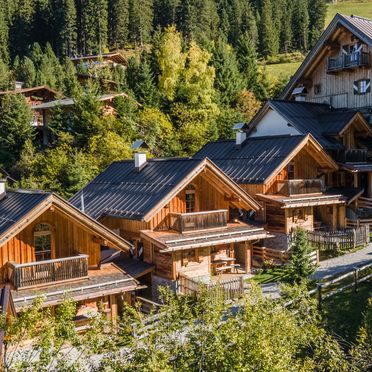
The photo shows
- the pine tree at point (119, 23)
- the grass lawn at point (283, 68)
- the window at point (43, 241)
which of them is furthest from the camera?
the pine tree at point (119, 23)

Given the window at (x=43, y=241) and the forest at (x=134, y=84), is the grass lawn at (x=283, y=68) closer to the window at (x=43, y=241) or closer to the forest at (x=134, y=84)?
the forest at (x=134, y=84)

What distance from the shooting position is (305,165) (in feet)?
106

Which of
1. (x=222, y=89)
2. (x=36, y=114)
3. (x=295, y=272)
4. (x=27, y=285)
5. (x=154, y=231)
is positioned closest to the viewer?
(x=27, y=285)

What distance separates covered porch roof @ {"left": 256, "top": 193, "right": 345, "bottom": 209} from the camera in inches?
1139

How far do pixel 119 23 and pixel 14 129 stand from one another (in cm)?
6552

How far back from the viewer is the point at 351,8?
138 meters

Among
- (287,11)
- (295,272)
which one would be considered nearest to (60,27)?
(287,11)

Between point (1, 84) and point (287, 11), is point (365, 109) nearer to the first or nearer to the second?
point (1, 84)

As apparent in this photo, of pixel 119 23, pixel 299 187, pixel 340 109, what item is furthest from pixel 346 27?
pixel 119 23

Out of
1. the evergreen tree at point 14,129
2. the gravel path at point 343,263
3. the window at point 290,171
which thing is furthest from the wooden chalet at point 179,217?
the evergreen tree at point 14,129

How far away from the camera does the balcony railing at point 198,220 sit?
2450 cm

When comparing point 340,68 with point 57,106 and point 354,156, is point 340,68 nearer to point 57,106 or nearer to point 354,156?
point 354,156

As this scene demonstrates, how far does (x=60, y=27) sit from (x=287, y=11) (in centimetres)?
4925

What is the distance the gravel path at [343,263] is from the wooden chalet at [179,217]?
336 centimetres
